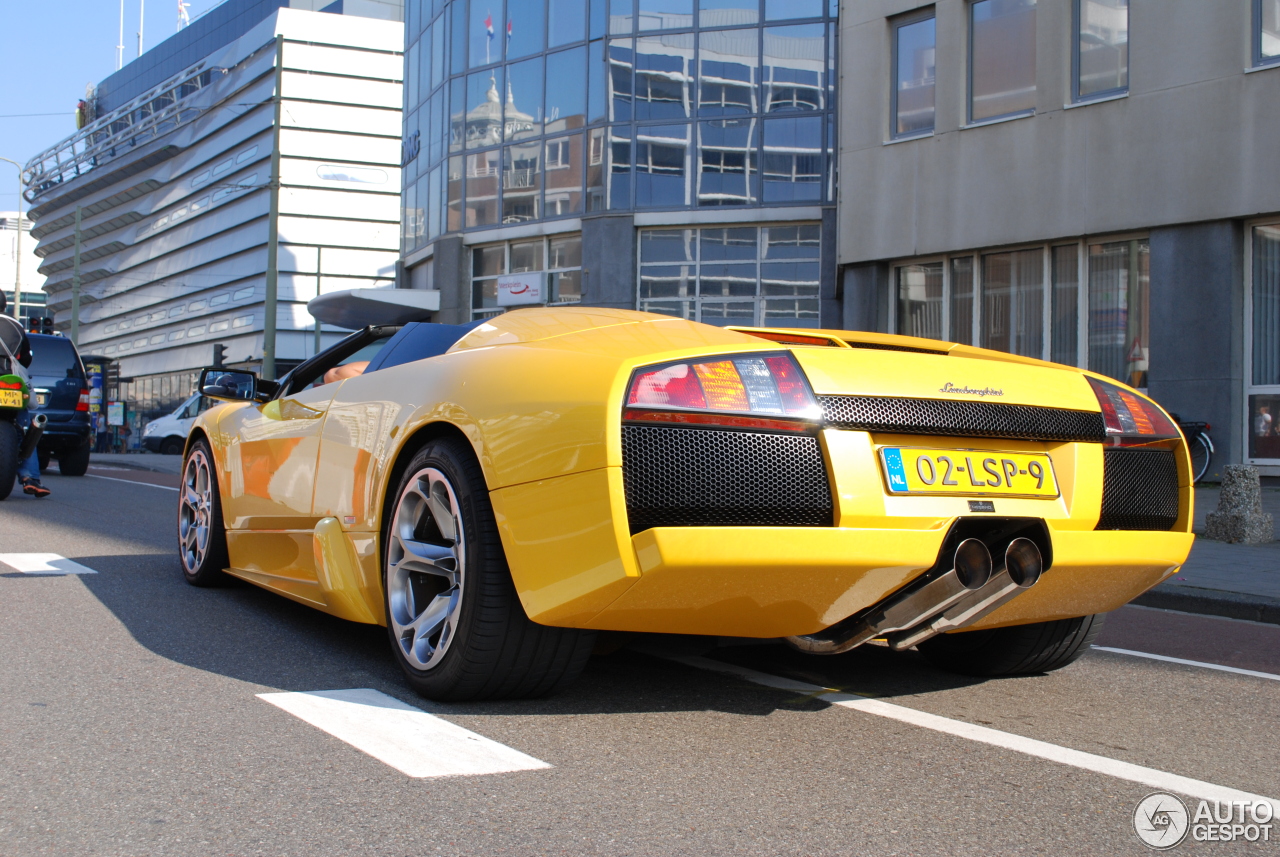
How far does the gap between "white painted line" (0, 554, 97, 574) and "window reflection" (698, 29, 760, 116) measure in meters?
21.0

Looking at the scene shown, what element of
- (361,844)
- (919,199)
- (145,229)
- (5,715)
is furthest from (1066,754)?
(145,229)

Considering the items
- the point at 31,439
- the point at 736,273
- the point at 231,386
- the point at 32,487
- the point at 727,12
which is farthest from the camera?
the point at 736,273

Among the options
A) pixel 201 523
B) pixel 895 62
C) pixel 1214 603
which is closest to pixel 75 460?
pixel 201 523

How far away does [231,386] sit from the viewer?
5.11 meters

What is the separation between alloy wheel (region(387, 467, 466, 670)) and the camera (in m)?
3.27

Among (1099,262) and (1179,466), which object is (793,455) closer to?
(1179,466)

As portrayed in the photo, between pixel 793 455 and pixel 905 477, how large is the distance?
301 millimetres

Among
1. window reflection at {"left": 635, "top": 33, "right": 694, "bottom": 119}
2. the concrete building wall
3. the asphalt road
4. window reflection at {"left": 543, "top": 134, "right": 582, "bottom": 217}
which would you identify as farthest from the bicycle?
window reflection at {"left": 543, "top": 134, "right": 582, "bottom": 217}

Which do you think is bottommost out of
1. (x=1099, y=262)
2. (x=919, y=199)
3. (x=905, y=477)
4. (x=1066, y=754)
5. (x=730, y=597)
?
(x=1066, y=754)

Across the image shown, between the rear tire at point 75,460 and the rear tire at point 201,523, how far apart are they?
420 inches

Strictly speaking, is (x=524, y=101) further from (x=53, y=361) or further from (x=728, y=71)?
(x=53, y=361)

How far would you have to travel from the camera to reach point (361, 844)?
222cm

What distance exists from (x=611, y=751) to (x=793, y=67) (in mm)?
24155

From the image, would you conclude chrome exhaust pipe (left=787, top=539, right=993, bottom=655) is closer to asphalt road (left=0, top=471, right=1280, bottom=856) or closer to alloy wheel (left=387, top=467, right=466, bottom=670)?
asphalt road (left=0, top=471, right=1280, bottom=856)
